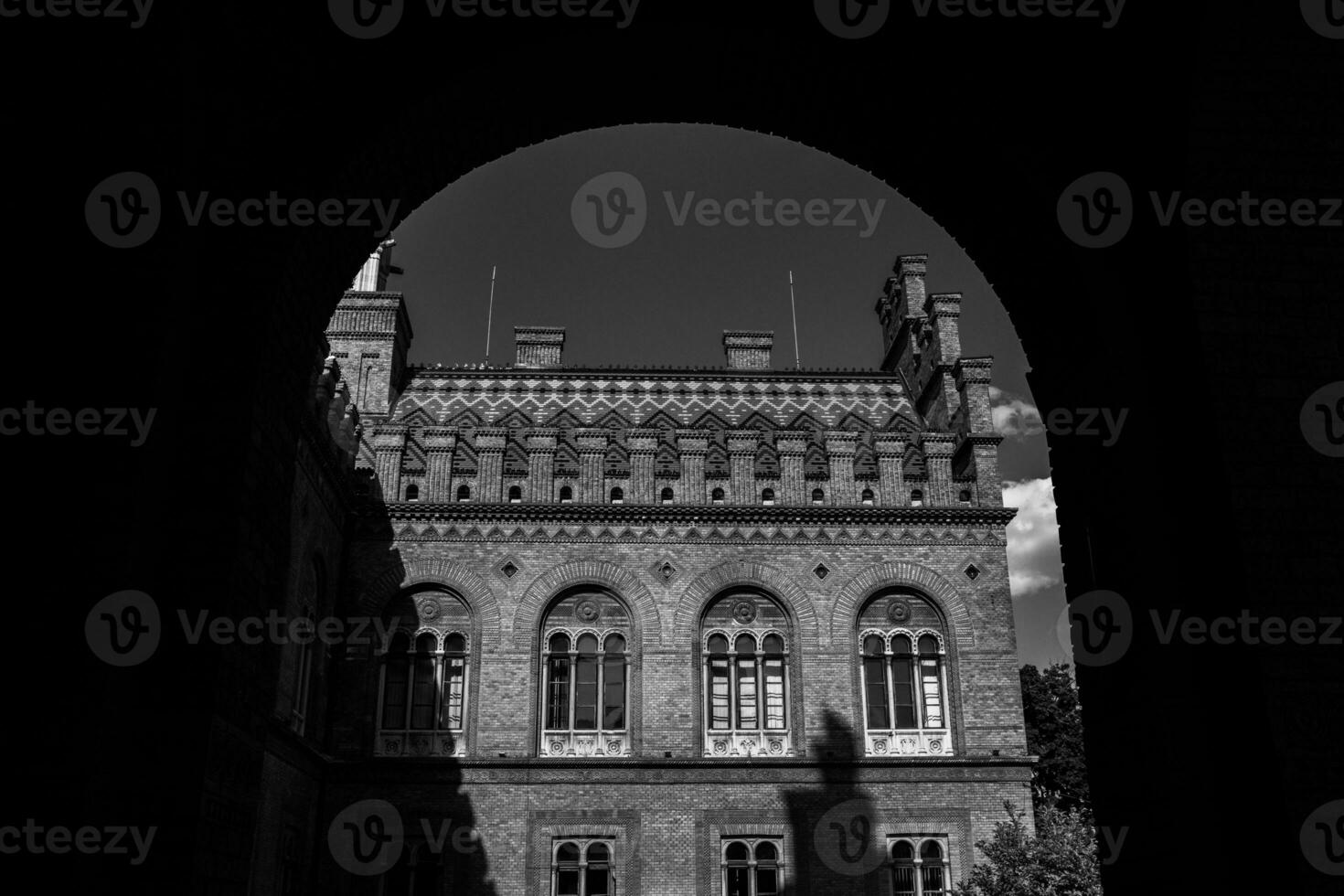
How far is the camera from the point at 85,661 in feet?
15.5

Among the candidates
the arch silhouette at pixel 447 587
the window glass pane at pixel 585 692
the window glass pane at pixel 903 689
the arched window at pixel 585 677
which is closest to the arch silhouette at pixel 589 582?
the arched window at pixel 585 677

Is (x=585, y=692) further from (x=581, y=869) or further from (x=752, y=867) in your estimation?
(x=752, y=867)

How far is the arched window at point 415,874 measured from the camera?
62.0 feet

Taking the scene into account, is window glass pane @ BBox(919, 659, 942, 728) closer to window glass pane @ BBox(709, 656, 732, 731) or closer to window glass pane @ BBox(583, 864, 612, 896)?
window glass pane @ BBox(709, 656, 732, 731)

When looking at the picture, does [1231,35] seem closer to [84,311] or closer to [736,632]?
[84,311]

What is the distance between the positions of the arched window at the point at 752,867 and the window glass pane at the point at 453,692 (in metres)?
5.06

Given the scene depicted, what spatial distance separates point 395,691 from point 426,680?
1.86 ft

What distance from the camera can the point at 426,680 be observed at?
66.3 feet

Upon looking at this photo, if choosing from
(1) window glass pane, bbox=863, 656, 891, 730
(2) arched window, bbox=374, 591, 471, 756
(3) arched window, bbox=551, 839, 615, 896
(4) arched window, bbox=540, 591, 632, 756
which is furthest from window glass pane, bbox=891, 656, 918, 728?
(2) arched window, bbox=374, 591, 471, 756

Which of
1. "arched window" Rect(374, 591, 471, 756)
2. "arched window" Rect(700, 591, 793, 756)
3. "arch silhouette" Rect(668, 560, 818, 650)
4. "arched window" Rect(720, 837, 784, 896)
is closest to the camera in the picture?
"arched window" Rect(720, 837, 784, 896)

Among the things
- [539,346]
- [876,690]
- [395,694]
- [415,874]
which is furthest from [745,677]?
[539,346]

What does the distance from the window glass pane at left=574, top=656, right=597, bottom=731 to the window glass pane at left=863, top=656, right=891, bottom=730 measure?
4828 mm

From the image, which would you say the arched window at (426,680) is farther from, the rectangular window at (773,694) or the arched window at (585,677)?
the rectangular window at (773,694)

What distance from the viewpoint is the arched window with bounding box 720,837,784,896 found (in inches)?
753
